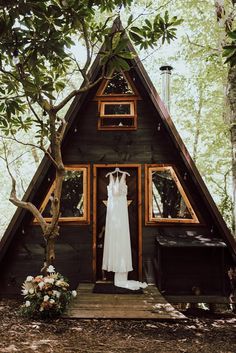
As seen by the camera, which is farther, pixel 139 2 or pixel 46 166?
pixel 139 2

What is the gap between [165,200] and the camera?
657 cm

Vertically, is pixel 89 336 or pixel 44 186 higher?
pixel 44 186

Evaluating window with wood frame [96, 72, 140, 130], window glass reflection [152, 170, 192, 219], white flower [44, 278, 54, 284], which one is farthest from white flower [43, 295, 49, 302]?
window with wood frame [96, 72, 140, 130]

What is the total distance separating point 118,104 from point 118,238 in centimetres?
261

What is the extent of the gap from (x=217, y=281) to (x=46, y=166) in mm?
3784

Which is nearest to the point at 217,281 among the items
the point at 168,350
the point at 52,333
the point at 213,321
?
the point at 213,321

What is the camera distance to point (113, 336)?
4.36 metres

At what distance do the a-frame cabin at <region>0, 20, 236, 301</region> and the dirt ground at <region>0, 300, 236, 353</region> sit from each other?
1.25 m

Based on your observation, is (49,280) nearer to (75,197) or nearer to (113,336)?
(113,336)

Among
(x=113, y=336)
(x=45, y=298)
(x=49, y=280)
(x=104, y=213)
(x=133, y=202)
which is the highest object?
(x=133, y=202)

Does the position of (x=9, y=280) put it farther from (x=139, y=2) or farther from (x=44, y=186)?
(x=139, y=2)

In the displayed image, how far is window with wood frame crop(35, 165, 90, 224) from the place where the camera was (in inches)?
259

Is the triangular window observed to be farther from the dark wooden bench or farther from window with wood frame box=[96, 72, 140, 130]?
the dark wooden bench

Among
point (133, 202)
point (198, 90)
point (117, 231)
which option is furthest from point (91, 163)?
point (198, 90)
